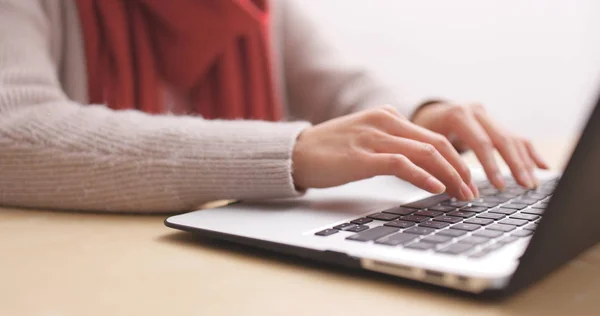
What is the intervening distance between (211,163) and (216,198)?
0.03 m

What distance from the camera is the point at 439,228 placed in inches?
14.9

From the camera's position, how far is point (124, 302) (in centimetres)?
31

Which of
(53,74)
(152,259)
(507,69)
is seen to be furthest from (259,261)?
(507,69)

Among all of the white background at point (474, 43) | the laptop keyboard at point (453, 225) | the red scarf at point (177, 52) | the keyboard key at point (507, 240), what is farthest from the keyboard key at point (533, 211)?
the white background at point (474, 43)

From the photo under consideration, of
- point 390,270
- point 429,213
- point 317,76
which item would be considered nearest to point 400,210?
point 429,213

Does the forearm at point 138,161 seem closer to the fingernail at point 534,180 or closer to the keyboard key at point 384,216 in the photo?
the keyboard key at point 384,216

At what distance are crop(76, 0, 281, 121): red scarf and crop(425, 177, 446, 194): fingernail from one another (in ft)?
1.77

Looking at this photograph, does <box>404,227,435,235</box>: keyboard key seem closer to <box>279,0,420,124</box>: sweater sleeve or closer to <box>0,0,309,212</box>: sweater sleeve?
<box>0,0,309,212</box>: sweater sleeve

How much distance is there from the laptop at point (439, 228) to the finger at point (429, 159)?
0.01 metres

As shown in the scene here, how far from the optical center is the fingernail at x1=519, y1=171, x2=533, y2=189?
0.57m

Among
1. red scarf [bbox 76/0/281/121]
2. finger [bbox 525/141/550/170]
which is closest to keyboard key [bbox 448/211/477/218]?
finger [bbox 525/141/550/170]

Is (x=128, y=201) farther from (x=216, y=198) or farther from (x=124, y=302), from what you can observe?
(x=124, y=302)

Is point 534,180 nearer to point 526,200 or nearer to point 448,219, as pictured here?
point 526,200

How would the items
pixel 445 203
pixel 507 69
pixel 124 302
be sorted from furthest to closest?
pixel 507 69 < pixel 445 203 < pixel 124 302
